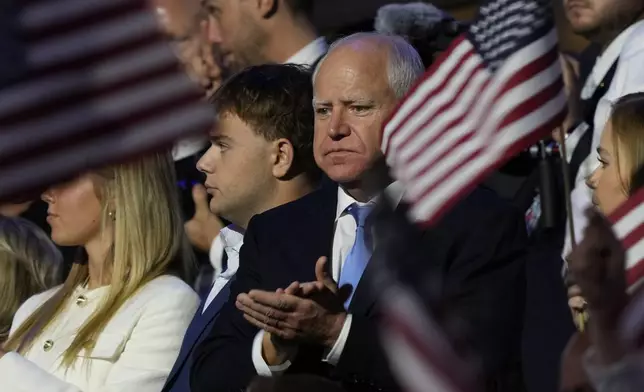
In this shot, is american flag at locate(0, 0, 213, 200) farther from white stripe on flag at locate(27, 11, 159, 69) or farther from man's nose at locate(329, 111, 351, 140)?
man's nose at locate(329, 111, 351, 140)

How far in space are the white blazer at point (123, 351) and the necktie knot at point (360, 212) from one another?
32.6 inches

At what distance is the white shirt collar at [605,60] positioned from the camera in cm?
523

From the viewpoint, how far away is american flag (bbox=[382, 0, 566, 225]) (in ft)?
12.2

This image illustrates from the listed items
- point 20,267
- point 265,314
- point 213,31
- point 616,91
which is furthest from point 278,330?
point 213,31

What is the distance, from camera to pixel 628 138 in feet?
13.3

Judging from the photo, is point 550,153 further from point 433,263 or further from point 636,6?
point 433,263

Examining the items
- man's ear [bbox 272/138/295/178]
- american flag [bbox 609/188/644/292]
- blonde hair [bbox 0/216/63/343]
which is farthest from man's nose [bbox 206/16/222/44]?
american flag [bbox 609/188/644/292]

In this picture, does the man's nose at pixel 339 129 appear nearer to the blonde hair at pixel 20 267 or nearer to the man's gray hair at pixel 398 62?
the man's gray hair at pixel 398 62

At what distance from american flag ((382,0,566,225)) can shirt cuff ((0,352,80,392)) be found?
1230 mm

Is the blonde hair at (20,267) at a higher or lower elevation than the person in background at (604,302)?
lower

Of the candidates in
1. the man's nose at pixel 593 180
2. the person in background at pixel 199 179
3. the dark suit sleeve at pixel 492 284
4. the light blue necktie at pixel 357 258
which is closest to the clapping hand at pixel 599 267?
the dark suit sleeve at pixel 492 284

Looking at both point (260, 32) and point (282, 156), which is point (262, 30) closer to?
point (260, 32)

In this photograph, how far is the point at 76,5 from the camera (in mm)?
2996

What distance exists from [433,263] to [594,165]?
1139 mm
